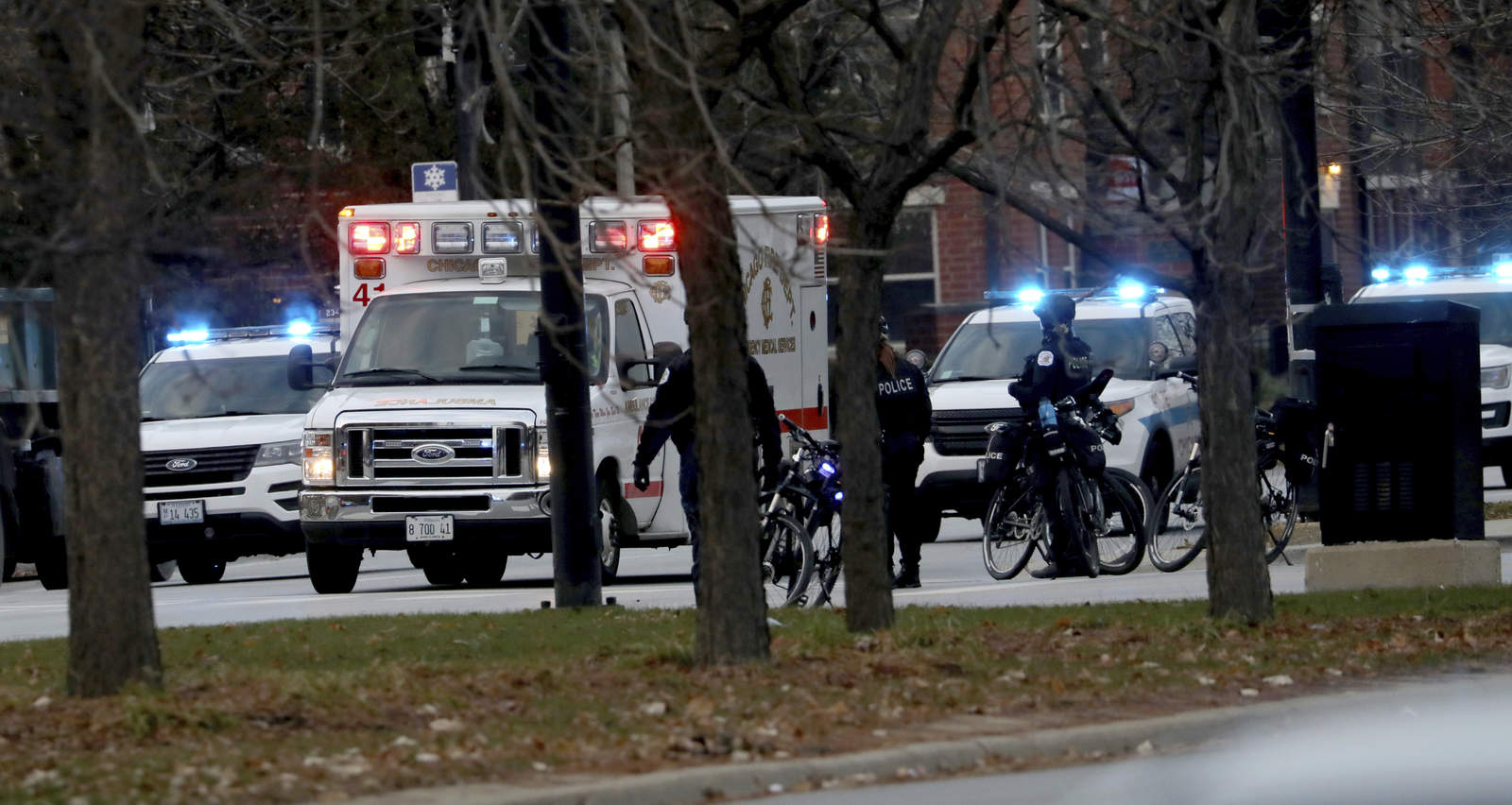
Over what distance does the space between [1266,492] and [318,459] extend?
6.74 metres

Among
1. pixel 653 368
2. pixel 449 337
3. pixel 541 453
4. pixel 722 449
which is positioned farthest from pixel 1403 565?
pixel 449 337

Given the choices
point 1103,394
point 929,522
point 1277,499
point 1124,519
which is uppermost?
point 1103,394

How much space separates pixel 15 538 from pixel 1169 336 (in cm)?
1003

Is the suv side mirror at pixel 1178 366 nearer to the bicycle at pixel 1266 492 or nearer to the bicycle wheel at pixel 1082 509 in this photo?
the bicycle at pixel 1266 492

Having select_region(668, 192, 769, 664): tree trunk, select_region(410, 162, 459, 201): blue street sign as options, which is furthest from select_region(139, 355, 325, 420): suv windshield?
select_region(668, 192, 769, 664): tree trunk

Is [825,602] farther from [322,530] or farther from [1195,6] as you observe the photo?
[1195,6]

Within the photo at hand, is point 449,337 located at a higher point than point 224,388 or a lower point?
higher

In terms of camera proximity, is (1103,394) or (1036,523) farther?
(1103,394)

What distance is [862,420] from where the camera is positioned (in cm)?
1120

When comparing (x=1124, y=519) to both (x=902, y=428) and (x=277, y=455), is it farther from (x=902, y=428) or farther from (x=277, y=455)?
(x=277, y=455)

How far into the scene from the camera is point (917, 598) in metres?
15.0

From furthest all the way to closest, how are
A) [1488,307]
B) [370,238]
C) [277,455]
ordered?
[1488,307]
[277,455]
[370,238]

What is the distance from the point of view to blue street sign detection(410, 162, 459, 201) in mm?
18500

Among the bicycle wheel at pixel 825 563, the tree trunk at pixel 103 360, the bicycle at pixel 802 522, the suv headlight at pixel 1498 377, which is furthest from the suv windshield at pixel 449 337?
→ the suv headlight at pixel 1498 377
